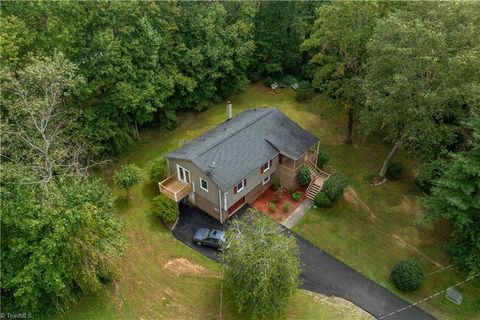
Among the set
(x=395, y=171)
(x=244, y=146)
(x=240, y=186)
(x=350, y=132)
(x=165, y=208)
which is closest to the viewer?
(x=165, y=208)

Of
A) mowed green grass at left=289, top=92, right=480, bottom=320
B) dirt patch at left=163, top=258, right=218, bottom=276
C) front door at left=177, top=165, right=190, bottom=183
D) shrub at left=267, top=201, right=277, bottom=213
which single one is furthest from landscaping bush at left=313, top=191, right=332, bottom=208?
dirt patch at left=163, top=258, right=218, bottom=276

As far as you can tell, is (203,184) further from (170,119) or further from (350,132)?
(350,132)

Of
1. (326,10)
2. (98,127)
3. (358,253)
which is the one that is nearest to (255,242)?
(358,253)

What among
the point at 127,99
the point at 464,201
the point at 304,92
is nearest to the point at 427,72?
the point at 464,201

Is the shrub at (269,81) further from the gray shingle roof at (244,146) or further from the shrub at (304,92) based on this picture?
the gray shingle roof at (244,146)

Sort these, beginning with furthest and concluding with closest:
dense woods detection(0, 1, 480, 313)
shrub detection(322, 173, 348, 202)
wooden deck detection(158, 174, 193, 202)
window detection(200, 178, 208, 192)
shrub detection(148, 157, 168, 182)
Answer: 1. shrub detection(148, 157, 168, 182)
2. shrub detection(322, 173, 348, 202)
3. wooden deck detection(158, 174, 193, 202)
4. window detection(200, 178, 208, 192)
5. dense woods detection(0, 1, 480, 313)

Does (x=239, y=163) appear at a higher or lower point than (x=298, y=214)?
higher

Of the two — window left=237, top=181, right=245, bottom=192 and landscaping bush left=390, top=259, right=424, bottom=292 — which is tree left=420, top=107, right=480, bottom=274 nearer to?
landscaping bush left=390, top=259, right=424, bottom=292

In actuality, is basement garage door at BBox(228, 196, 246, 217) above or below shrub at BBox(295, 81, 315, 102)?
below
